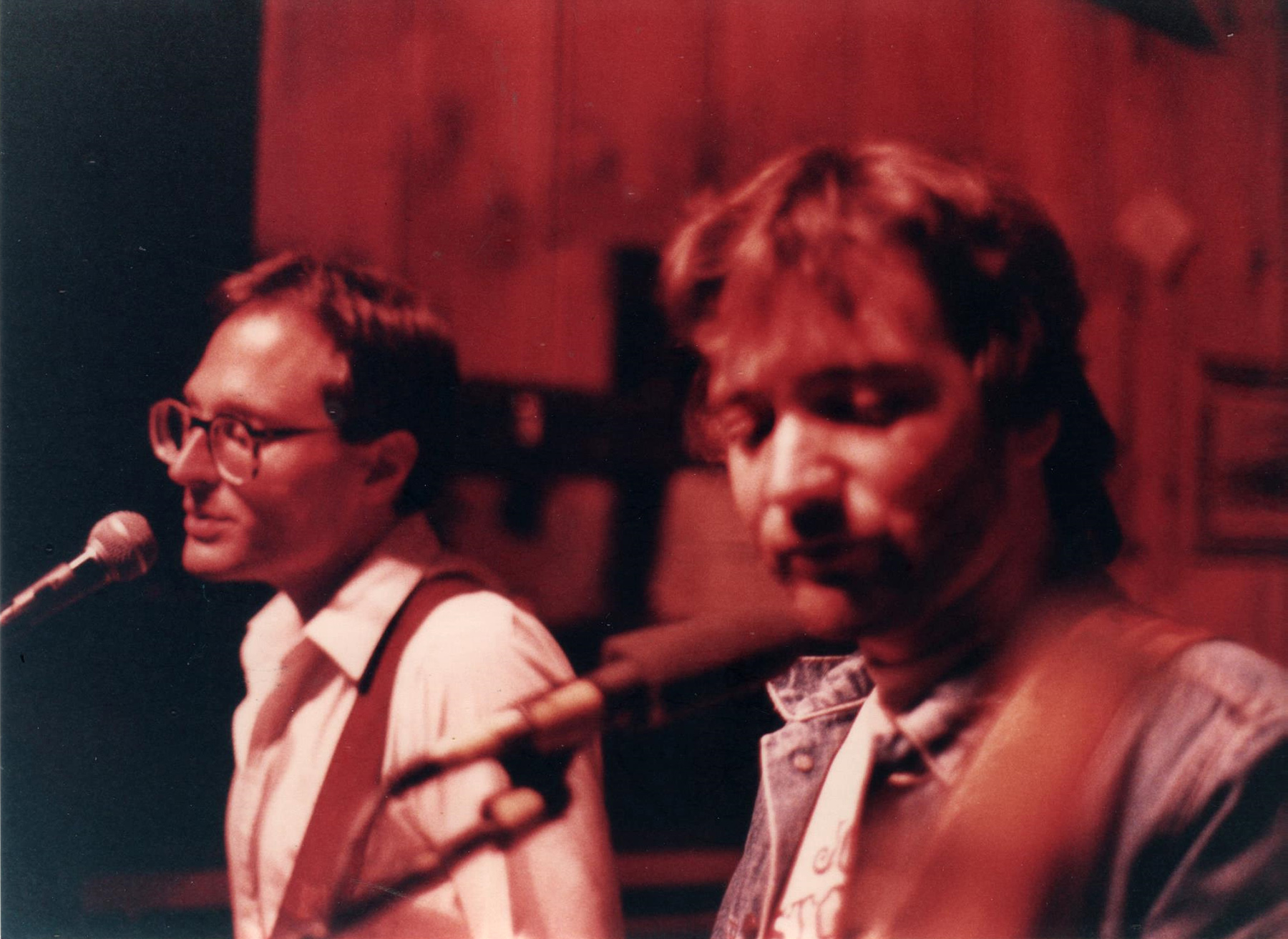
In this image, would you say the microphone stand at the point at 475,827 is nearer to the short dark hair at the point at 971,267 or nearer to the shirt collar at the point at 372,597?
the shirt collar at the point at 372,597

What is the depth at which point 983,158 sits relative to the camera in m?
1.36

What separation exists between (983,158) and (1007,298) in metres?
0.22

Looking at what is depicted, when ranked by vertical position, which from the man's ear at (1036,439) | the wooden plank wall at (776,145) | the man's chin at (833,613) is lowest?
the man's chin at (833,613)

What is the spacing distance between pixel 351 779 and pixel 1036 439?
39.8 inches

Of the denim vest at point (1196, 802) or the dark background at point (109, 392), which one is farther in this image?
the dark background at point (109, 392)

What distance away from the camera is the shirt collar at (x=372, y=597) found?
58.2 inches

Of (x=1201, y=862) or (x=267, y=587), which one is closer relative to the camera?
(x=1201, y=862)

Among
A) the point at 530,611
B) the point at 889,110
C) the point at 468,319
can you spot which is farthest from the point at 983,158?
the point at 530,611

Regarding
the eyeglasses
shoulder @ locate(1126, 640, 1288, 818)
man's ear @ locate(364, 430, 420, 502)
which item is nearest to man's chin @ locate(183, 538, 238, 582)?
the eyeglasses

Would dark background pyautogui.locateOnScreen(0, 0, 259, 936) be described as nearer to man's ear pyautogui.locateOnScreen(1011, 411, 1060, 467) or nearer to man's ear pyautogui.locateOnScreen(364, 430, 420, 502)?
man's ear pyautogui.locateOnScreen(364, 430, 420, 502)

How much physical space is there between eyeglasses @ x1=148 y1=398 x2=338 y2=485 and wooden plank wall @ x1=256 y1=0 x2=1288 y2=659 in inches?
11.0

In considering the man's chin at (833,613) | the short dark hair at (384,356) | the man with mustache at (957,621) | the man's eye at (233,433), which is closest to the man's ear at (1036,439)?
the man with mustache at (957,621)

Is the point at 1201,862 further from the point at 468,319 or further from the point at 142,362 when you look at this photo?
the point at 142,362

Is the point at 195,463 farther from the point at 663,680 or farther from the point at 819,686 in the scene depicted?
the point at 819,686
